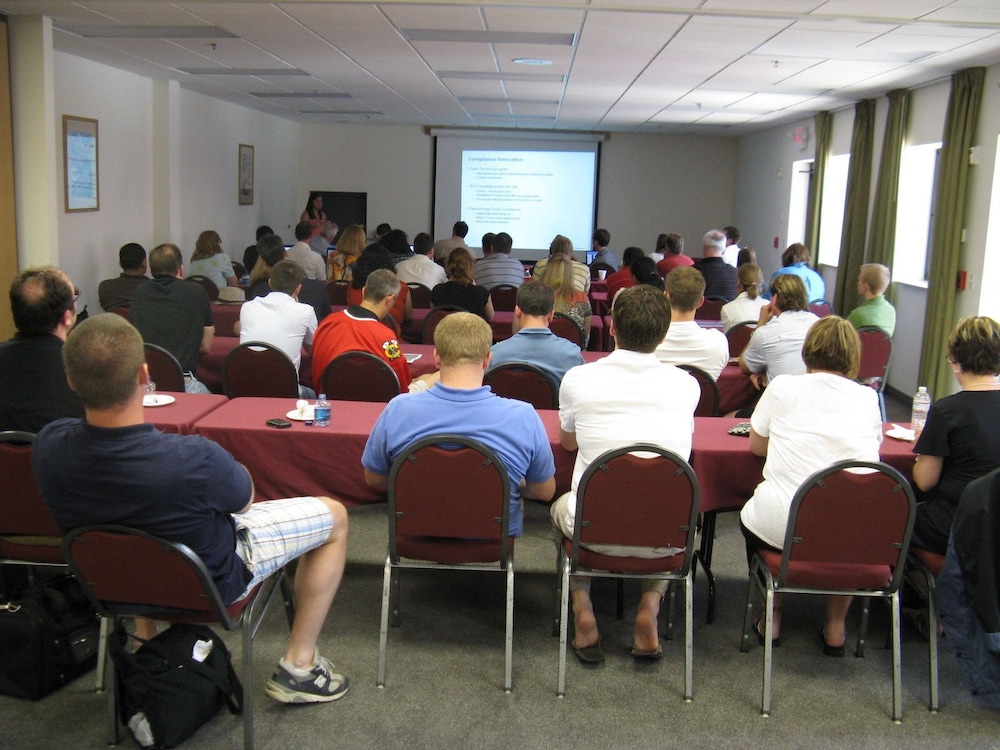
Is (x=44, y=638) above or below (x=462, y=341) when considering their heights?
below

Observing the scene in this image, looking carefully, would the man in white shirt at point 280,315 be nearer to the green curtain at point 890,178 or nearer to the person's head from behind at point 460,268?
the person's head from behind at point 460,268

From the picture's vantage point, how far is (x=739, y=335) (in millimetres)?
5902

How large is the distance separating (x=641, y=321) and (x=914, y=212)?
7.04 meters

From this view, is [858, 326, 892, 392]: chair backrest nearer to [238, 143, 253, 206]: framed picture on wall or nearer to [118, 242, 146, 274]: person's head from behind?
[118, 242, 146, 274]: person's head from behind

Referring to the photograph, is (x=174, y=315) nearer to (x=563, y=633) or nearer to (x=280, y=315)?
(x=280, y=315)

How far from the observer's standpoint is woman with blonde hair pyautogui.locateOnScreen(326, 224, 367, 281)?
9.05 metres

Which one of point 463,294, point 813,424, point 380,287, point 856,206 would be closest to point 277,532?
point 813,424

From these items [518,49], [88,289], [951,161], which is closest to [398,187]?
[88,289]

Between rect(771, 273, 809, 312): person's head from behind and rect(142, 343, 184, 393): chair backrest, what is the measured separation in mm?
3086

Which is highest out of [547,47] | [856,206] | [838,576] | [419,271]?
[547,47]

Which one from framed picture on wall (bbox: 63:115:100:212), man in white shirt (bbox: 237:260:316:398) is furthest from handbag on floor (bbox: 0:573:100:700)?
framed picture on wall (bbox: 63:115:100:212)

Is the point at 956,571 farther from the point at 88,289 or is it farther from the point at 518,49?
the point at 88,289

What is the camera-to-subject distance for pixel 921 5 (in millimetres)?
4750

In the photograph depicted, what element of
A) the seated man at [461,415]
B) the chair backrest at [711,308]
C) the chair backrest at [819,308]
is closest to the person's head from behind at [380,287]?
the seated man at [461,415]
